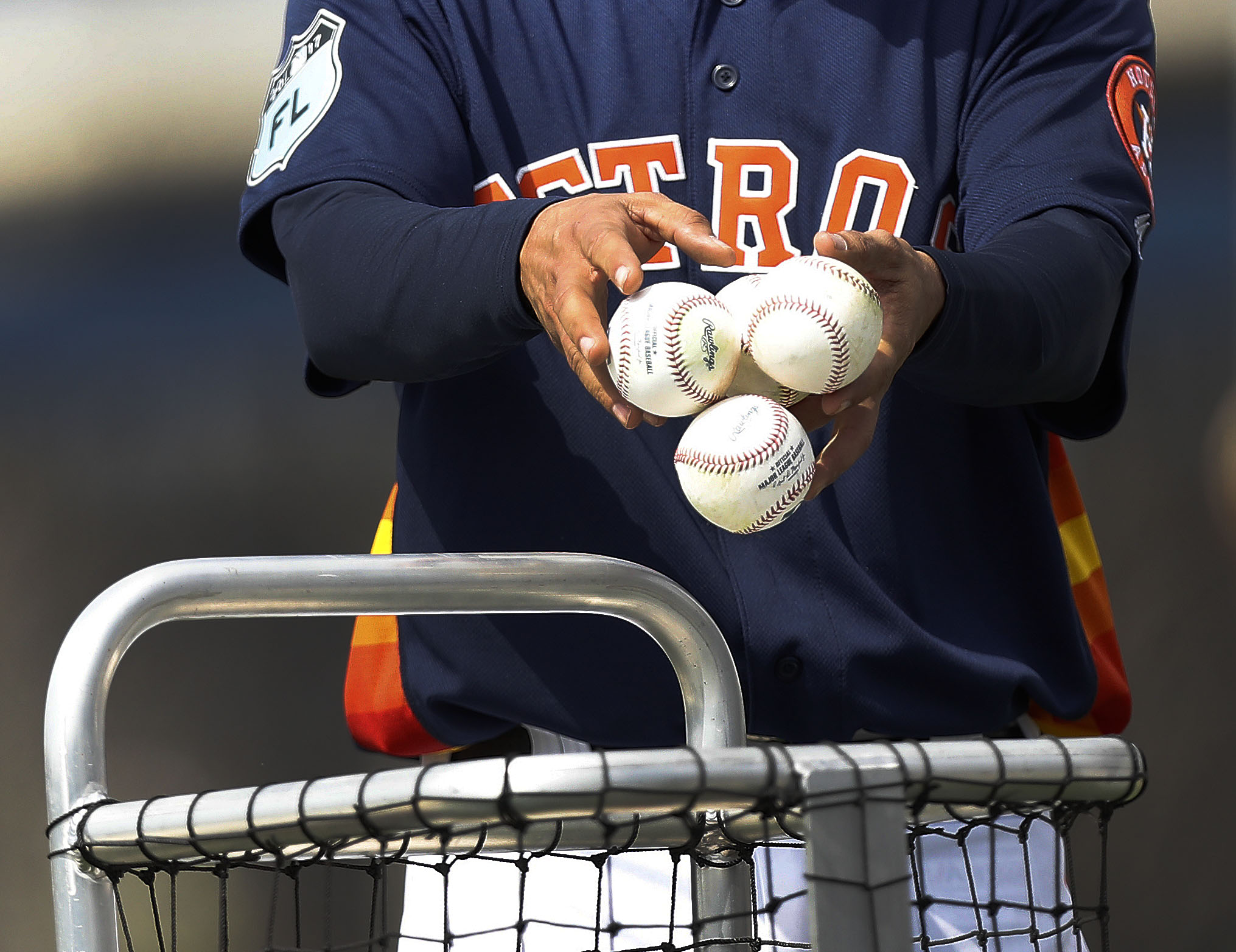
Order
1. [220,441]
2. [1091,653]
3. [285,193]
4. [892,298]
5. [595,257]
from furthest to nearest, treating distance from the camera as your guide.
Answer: [220,441] < [1091,653] < [285,193] < [892,298] < [595,257]

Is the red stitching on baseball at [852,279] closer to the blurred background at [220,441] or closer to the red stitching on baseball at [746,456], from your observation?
the red stitching on baseball at [746,456]

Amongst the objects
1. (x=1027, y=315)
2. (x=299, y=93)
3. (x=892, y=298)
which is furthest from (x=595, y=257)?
(x=299, y=93)

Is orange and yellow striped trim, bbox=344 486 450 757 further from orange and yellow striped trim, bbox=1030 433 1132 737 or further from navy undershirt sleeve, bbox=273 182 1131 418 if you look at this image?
orange and yellow striped trim, bbox=1030 433 1132 737

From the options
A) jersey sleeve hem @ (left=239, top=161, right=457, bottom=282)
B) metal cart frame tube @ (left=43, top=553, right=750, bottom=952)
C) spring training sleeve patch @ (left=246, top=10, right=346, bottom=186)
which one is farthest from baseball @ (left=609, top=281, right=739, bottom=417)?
spring training sleeve patch @ (left=246, top=10, right=346, bottom=186)

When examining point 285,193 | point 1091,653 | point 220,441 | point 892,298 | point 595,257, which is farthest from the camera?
point 220,441

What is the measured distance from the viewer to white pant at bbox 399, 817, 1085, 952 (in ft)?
4.03

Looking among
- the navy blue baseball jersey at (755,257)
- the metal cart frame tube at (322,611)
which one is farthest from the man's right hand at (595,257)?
the navy blue baseball jersey at (755,257)

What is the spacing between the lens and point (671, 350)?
1.00 meters

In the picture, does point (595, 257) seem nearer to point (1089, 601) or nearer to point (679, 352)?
point (679, 352)

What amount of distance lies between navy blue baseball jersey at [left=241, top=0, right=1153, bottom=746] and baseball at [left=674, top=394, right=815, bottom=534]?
161 millimetres

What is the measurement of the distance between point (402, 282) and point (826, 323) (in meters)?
0.32

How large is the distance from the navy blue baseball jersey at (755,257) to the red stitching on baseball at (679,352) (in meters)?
0.18

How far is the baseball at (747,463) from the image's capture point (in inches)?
39.6

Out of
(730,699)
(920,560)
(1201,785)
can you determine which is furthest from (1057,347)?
(1201,785)
